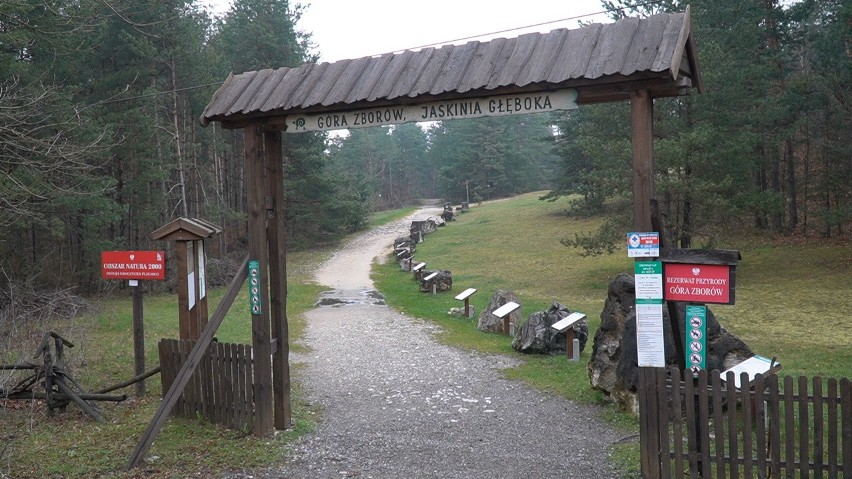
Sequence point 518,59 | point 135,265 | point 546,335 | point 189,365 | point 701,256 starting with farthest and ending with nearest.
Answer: point 546,335, point 135,265, point 189,365, point 518,59, point 701,256

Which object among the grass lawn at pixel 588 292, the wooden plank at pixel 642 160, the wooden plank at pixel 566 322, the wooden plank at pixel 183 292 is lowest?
the grass lawn at pixel 588 292

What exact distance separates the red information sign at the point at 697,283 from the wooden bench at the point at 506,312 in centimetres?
864

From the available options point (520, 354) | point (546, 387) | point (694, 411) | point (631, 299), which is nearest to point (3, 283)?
point (520, 354)

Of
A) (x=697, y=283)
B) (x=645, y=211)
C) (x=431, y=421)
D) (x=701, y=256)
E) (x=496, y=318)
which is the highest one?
(x=645, y=211)

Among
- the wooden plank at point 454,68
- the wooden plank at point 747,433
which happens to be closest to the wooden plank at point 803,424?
the wooden plank at point 747,433

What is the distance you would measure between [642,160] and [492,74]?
163cm

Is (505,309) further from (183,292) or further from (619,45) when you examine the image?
(619,45)

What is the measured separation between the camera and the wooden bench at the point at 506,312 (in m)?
14.2

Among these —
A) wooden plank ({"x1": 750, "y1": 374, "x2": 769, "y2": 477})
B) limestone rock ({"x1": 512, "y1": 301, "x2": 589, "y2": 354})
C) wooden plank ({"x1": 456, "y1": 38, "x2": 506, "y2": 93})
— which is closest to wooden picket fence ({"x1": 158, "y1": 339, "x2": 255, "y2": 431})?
wooden plank ({"x1": 456, "y1": 38, "x2": 506, "y2": 93})

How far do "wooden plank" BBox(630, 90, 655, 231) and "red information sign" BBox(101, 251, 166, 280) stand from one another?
245 inches

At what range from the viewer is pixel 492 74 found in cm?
641

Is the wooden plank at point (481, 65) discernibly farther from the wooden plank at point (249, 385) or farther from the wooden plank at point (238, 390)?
the wooden plank at point (238, 390)

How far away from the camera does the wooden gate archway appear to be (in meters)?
5.79

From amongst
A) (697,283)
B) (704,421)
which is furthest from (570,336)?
(704,421)
